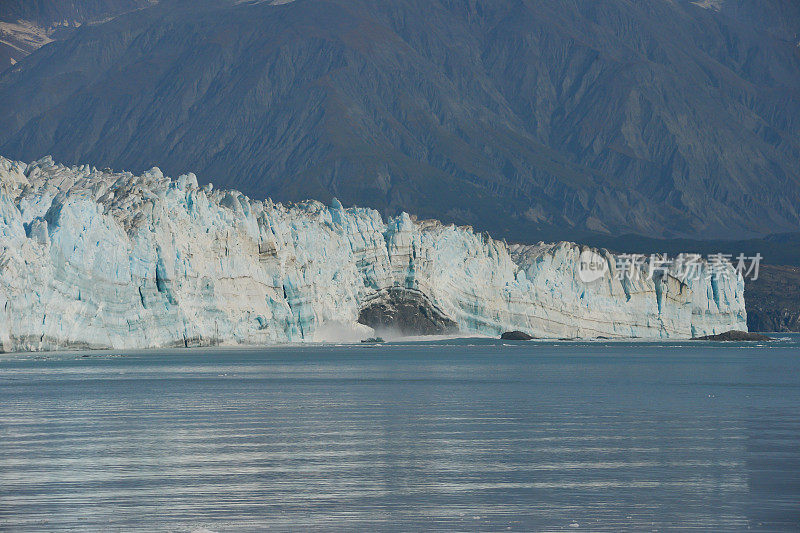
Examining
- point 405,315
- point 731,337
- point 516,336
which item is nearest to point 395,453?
point 405,315

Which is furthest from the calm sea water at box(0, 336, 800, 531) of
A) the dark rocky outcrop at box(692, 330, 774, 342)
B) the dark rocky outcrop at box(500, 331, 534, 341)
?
the dark rocky outcrop at box(692, 330, 774, 342)

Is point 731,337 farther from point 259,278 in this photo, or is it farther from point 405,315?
point 259,278

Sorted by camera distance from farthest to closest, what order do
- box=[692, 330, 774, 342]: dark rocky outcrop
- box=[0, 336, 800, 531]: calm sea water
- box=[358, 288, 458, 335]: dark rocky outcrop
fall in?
box=[692, 330, 774, 342]: dark rocky outcrop, box=[358, 288, 458, 335]: dark rocky outcrop, box=[0, 336, 800, 531]: calm sea water

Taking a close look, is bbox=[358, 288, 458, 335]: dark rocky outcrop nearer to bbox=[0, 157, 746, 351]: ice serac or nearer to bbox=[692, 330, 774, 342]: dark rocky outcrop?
bbox=[0, 157, 746, 351]: ice serac

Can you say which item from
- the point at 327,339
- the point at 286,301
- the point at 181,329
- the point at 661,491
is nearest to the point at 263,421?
the point at 661,491

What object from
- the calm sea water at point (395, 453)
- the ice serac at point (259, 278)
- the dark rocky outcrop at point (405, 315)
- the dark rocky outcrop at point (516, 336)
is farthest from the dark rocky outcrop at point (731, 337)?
the calm sea water at point (395, 453)
